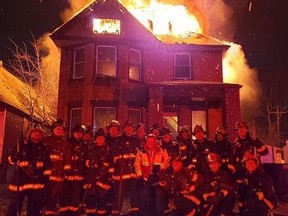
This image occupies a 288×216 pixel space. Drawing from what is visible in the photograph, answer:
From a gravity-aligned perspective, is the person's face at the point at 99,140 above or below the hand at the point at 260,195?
above

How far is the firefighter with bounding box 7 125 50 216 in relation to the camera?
21.6 feet

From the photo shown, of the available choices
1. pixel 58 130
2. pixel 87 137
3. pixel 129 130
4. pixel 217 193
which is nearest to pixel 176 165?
pixel 217 193

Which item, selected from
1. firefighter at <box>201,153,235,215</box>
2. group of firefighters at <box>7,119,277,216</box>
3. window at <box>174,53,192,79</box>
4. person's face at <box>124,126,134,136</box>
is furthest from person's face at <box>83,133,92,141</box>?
window at <box>174,53,192,79</box>

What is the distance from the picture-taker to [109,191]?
298 inches

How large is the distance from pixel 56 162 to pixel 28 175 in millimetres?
691

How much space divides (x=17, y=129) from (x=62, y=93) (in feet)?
25.2

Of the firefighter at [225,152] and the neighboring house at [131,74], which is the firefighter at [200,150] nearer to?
the firefighter at [225,152]

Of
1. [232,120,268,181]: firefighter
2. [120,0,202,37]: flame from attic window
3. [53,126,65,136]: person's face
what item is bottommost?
[232,120,268,181]: firefighter

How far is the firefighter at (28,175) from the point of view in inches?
259

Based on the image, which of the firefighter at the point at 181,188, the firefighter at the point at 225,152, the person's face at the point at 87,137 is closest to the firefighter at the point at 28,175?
the person's face at the point at 87,137

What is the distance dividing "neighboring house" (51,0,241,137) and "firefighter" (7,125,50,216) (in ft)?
26.9

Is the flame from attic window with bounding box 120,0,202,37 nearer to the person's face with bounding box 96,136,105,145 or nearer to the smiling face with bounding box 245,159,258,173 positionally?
the person's face with bounding box 96,136,105,145


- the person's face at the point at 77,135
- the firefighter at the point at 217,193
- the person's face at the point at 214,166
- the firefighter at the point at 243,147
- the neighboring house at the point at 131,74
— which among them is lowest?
the firefighter at the point at 217,193

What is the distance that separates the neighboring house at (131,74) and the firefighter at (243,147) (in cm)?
671
